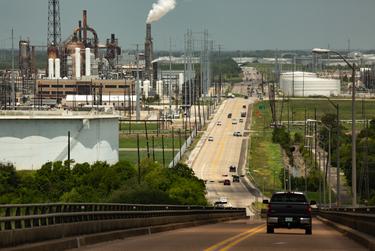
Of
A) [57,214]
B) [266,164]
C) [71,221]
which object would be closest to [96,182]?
[266,164]

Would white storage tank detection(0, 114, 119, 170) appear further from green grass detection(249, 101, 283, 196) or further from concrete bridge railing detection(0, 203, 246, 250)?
concrete bridge railing detection(0, 203, 246, 250)

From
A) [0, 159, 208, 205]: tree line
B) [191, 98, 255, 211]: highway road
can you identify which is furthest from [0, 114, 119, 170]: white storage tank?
[0, 159, 208, 205]: tree line

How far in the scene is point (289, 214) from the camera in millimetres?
43500

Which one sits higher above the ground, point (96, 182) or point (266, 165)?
point (96, 182)

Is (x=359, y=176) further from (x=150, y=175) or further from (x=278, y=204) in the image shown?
(x=278, y=204)

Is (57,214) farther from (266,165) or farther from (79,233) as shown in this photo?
(266,165)

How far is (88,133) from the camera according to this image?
150250mm

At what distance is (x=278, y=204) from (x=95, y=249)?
678 inches

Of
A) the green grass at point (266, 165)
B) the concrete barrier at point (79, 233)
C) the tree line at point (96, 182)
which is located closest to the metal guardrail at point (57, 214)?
the concrete barrier at point (79, 233)

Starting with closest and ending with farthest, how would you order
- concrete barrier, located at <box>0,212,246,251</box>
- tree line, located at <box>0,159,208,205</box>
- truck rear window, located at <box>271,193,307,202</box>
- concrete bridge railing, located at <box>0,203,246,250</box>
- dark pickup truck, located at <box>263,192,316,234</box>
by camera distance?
1. concrete barrier, located at <box>0,212,246,251</box>
2. concrete bridge railing, located at <box>0,203,246,250</box>
3. dark pickup truck, located at <box>263,192,316,234</box>
4. truck rear window, located at <box>271,193,307,202</box>
5. tree line, located at <box>0,159,208,205</box>

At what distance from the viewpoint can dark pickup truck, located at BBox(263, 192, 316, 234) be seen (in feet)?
141

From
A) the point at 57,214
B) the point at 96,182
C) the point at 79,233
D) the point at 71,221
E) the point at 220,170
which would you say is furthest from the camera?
the point at 220,170

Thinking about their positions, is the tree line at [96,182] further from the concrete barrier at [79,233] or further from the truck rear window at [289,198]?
the concrete barrier at [79,233]

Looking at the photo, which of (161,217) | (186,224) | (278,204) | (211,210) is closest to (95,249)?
(278,204)
